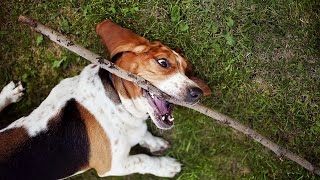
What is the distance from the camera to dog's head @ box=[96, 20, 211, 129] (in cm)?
545

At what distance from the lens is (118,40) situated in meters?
5.60

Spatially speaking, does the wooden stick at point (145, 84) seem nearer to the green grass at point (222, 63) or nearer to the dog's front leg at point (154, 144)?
the green grass at point (222, 63)

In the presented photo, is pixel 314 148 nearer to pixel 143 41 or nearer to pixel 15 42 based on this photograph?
pixel 143 41

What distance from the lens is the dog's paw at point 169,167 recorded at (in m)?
6.72

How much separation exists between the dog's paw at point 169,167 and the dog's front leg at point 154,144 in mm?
162

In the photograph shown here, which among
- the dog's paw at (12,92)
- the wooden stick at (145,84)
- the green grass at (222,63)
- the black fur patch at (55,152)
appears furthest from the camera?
the dog's paw at (12,92)

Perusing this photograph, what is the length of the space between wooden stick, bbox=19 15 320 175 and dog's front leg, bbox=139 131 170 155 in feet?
3.71

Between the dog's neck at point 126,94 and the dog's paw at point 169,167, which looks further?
the dog's paw at point 169,167

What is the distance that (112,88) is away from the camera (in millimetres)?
5867

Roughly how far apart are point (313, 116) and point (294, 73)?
64 centimetres

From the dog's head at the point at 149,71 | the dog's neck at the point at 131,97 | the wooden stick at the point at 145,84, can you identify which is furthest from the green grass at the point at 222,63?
the dog's neck at the point at 131,97

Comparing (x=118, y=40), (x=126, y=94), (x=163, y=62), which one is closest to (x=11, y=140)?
(x=126, y=94)

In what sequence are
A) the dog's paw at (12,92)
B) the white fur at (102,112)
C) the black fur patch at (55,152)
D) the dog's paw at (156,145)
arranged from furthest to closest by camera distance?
the dog's paw at (156,145) < the dog's paw at (12,92) < the white fur at (102,112) < the black fur patch at (55,152)

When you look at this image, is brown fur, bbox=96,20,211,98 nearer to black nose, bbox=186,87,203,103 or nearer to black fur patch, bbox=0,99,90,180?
black nose, bbox=186,87,203,103
